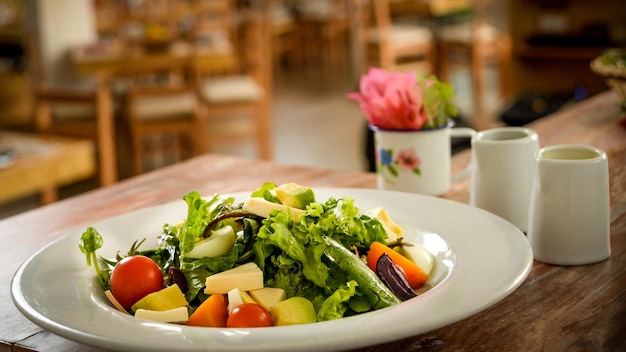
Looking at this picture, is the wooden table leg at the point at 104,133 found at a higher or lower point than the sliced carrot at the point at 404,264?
lower

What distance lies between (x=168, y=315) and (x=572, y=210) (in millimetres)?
539

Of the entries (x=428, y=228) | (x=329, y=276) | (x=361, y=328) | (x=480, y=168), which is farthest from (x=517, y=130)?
(x=361, y=328)

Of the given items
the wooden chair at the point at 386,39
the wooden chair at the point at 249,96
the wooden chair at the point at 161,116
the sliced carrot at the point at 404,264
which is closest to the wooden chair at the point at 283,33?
the wooden chair at the point at 386,39

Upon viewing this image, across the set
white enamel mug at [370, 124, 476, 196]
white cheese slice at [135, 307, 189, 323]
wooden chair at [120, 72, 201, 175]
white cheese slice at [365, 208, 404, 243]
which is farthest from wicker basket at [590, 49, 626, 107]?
wooden chair at [120, 72, 201, 175]

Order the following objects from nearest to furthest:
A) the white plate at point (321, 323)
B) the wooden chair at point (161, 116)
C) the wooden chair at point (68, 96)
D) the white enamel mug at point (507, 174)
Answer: the white plate at point (321, 323), the white enamel mug at point (507, 174), the wooden chair at point (68, 96), the wooden chair at point (161, 116)

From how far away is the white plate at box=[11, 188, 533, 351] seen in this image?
2.63 feet

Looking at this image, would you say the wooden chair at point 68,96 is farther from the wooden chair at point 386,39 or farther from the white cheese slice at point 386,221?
the white cheese slice at point 386,221

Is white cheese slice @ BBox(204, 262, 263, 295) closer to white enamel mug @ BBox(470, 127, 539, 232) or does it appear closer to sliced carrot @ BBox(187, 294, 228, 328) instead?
sliced carrot @ BBox(187, 294, 228, 328)

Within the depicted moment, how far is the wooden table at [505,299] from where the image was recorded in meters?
0.91

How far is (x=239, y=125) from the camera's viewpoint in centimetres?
498

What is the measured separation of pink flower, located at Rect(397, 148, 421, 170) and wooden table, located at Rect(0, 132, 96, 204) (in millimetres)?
2236

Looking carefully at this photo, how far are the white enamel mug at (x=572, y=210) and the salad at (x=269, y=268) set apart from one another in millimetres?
176

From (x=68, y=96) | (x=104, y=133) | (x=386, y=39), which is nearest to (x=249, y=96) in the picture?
(x=386, y=39)

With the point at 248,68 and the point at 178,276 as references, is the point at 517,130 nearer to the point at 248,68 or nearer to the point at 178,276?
the point at 178,276
